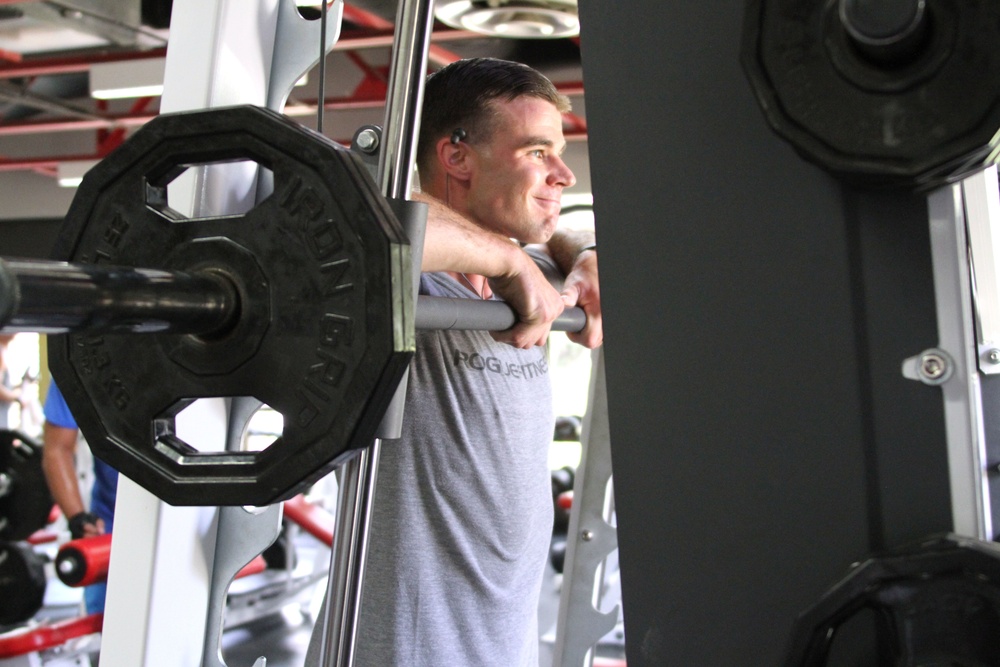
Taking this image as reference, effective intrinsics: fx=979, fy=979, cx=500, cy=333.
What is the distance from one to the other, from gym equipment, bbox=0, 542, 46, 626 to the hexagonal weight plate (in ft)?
12.7

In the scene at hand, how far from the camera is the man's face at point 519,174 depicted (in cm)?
161

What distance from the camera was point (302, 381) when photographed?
526 mm

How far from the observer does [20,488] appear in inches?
181

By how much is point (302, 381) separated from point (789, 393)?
10.7 inches

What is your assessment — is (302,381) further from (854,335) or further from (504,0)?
(504,0)

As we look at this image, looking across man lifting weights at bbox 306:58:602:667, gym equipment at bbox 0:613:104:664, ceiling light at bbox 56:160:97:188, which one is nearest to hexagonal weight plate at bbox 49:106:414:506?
man lifting weights at bbox 306:58:602:667

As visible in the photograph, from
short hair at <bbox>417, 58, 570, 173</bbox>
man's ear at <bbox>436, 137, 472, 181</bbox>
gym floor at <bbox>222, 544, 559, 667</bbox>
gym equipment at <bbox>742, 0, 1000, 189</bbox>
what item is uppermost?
short hair at <bbox>417, 58, 570, 173</bbox>

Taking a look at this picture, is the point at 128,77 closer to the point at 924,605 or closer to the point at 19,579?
the point at 19,579

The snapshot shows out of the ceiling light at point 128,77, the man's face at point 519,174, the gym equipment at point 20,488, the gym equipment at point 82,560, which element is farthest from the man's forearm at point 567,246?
the ceiling light at point 128,77

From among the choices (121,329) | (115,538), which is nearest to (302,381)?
(121,329)

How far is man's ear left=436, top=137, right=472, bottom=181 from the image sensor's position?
1631 mm

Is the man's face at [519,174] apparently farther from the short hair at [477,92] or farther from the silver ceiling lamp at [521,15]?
the silver ceiling lamp at [521,15]

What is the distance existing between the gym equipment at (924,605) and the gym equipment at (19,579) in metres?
4.09

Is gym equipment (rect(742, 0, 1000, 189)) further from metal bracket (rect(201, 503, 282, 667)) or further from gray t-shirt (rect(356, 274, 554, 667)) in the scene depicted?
gray t-shirt (rect(356, 274, 554, 667))
